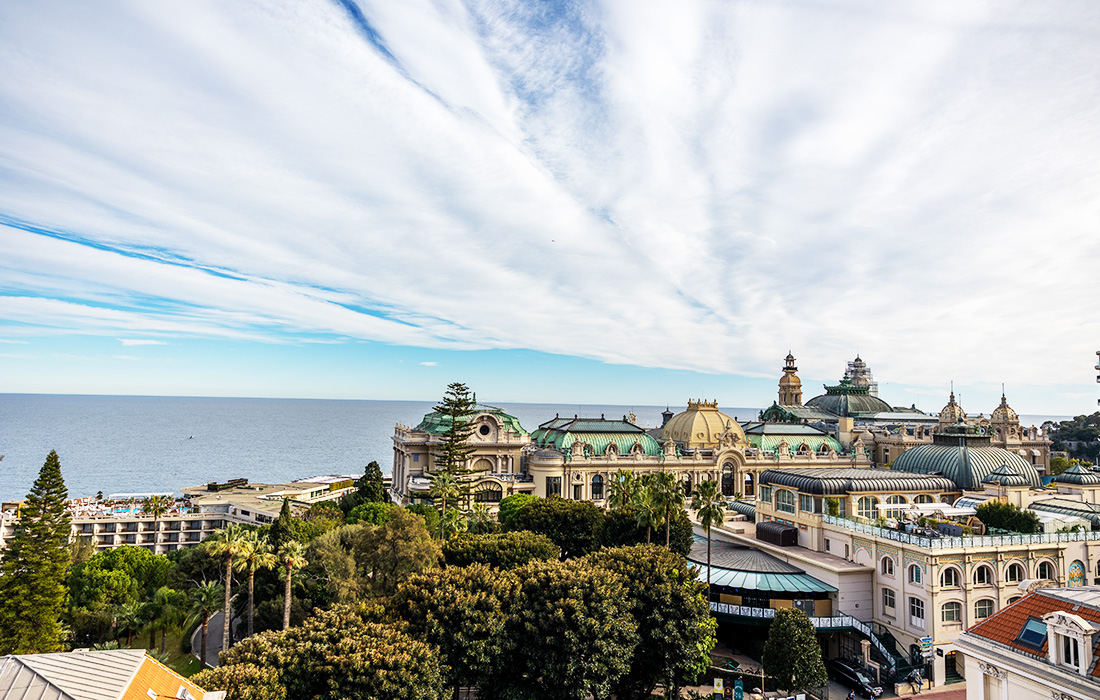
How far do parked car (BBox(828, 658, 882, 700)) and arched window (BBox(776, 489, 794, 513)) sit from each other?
639 inches

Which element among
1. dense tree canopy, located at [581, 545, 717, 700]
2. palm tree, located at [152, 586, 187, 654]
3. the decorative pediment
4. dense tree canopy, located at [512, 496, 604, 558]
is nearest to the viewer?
the decorative pediment

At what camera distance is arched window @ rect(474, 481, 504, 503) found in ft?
276

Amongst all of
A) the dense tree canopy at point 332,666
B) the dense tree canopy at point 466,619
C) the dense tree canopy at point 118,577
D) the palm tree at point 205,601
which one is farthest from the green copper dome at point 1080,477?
the dense tree canopy at point 118,577

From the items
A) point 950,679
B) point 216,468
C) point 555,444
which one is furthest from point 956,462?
point 216,468

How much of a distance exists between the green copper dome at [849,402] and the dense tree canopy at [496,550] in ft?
316

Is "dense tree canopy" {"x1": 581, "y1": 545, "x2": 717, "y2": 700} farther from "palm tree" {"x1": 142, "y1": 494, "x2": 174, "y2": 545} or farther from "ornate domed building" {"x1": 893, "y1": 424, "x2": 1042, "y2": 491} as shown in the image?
"palm tree" {"x1": 142, "y1": 494, "x2": 174, "y2": 545}

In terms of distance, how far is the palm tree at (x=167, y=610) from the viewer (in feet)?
176

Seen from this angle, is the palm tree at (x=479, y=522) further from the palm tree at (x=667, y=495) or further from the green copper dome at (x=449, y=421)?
the green copper dome at (x=449, y=421)

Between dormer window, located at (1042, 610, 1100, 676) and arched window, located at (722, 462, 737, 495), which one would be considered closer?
dormer window, located at (1042, 610, 1100, 676)

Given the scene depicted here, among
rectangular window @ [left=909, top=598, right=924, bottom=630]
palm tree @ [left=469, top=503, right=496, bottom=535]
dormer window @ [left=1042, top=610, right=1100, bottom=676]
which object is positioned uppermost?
dormer window @ [left=1042, top=610, right=1100, bottom=676]

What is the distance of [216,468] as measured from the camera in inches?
7121

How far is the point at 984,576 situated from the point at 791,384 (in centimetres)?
9327

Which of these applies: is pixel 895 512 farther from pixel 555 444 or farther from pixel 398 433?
pixel 398 433

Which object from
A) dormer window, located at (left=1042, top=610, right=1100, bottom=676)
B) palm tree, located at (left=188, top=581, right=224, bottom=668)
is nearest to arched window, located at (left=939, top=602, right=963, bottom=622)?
dormer window, located at (left=1042, top=610, right=1100, bottom=676)
